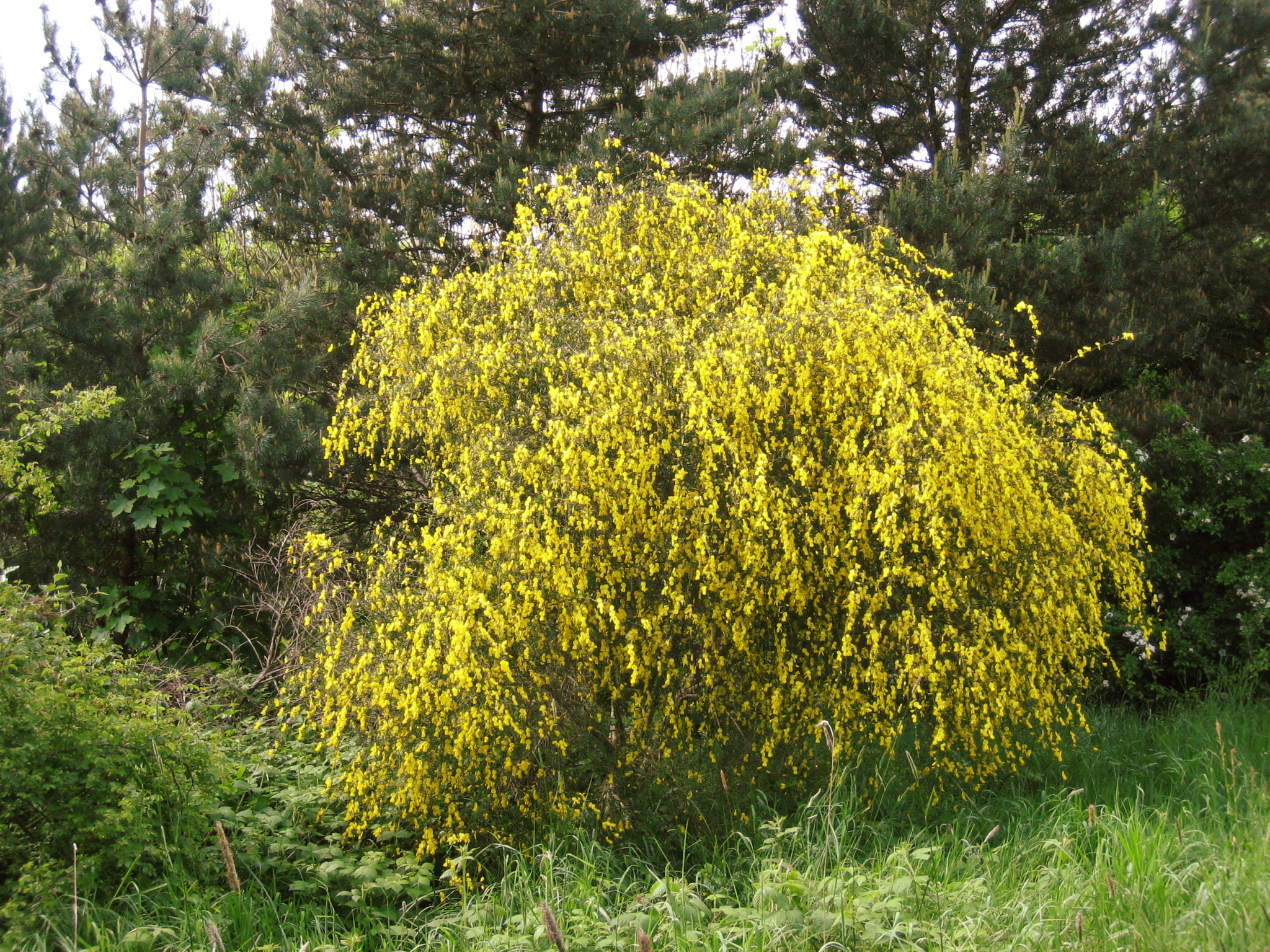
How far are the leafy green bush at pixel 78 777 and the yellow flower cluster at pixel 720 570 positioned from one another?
27.1 inches

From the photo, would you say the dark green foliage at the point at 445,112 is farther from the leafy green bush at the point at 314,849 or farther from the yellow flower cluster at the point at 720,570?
the leafy green bush at the point at 314,849

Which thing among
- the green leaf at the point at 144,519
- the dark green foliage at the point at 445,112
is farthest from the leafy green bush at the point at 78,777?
the dark green foliage at the point at 445,112

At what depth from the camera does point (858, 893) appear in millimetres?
3135

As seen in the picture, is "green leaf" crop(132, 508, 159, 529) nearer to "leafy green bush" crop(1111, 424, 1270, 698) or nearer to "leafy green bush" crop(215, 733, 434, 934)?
"leafy green bush" crop(215, 733, 434, 934)

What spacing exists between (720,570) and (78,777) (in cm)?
244

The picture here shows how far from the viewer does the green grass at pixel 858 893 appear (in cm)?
294

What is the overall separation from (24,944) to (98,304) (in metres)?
5.83

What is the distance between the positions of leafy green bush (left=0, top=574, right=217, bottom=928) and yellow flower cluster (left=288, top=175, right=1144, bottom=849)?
69 cm

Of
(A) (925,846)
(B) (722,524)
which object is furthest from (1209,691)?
(B) (722,524)

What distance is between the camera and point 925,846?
13.1 ft

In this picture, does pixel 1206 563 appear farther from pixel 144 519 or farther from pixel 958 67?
pixel 144 519

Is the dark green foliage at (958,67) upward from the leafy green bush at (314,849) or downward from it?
upward

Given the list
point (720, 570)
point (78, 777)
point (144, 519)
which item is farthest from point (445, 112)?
point (78, 777)

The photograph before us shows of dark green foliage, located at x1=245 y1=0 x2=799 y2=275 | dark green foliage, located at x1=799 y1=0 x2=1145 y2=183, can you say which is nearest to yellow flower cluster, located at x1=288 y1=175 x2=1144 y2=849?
dark green foliage, located at x1=245 y1=0 x2=799 y2=275
